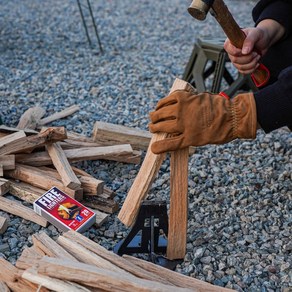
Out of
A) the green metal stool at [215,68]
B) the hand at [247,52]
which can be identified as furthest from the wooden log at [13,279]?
the green metal stool at [215,68]

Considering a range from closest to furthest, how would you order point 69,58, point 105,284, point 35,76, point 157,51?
point 105,284 < point 35,76 < point 69,58 < point 157,51

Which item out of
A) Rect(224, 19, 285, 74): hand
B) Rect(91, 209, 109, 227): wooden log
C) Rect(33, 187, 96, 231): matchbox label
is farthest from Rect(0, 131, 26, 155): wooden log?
Rect(224, 19, 285, 74): hand

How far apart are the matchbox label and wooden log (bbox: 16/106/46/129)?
3.53 ft

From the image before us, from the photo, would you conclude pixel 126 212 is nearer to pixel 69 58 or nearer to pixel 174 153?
pixel 174 153

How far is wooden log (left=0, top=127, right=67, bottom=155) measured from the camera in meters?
3.66

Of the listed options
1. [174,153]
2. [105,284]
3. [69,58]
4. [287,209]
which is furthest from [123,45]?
[105,284]

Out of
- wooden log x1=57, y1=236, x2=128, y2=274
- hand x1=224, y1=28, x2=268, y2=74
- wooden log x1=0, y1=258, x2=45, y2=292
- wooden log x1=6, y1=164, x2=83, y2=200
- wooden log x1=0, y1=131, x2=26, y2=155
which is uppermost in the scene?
hand x1=224, y1=28, x2=268, y2=74

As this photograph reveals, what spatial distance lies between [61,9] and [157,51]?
8.40 feet

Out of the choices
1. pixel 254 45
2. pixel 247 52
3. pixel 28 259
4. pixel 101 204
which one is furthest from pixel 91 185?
pixel 254 45

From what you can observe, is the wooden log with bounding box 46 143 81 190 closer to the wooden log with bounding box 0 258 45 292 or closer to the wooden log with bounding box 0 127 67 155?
the wooden log with bounding box 0 127 67 155

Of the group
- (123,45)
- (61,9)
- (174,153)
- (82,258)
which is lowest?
(82,258)

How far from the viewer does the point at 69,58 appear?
659 centimetres

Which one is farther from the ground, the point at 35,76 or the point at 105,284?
Answer: the point at 35,76

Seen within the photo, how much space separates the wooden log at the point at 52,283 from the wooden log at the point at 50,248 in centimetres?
23
